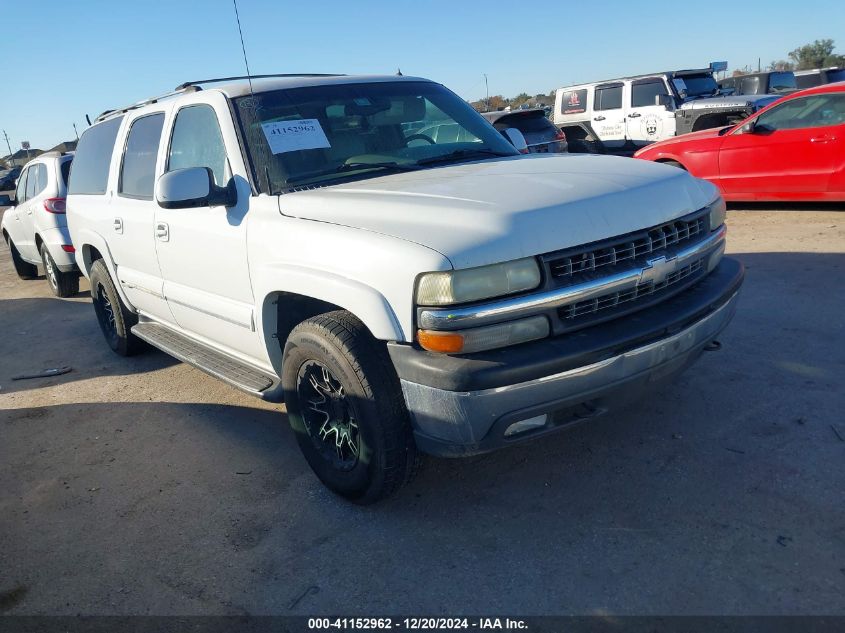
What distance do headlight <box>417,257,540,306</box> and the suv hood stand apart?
36 mm

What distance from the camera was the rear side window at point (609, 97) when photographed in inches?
577

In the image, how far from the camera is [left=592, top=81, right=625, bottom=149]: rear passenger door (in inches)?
577

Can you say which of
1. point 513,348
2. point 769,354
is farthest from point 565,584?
point 769,354

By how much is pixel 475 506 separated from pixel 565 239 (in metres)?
1.27

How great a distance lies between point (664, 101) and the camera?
1377cm

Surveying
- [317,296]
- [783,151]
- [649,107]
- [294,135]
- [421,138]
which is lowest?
[783,151]

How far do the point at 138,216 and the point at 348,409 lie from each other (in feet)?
7.90

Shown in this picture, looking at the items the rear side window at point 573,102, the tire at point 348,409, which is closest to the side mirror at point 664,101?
the rear side window at point 573,102

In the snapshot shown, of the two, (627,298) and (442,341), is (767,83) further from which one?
(442,341)

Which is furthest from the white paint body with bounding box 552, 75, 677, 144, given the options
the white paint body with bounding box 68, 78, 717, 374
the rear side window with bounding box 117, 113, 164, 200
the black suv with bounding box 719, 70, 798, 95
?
the rear side window with bounding box 117, 113, 164, 200

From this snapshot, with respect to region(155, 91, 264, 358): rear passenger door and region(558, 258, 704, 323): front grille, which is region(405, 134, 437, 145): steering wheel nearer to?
region(155, 91, 264, 358): rear passenger door

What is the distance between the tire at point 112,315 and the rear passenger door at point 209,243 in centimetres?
132

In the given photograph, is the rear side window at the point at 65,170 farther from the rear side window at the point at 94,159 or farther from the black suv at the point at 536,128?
the black suv at the point at 536,128

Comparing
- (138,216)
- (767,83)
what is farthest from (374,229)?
(767,83)
